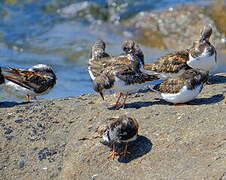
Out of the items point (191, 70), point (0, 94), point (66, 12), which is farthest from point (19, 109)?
point (66, 12)

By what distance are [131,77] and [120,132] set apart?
1.71m

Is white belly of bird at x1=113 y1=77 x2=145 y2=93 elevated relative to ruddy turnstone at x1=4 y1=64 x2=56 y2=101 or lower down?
elevated

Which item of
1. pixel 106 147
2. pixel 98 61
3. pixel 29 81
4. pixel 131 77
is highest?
pixel 131 77

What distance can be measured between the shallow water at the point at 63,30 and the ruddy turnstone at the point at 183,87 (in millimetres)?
6557

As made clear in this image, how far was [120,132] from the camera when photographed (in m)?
8.56

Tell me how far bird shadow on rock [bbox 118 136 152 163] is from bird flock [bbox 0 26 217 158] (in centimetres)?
9

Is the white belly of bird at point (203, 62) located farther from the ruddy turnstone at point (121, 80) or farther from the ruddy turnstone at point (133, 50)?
the ruddy turnstone at point (133, 50)

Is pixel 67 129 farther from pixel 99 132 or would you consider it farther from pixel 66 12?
pixel 66 12

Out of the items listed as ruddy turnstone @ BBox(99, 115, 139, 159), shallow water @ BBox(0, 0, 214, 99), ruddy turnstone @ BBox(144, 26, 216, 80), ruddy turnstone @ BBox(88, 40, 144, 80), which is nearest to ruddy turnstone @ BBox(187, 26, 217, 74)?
ruddy turnstone @ BBox(144, 26, 216, 80)

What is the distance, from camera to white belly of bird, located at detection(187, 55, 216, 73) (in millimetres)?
10820

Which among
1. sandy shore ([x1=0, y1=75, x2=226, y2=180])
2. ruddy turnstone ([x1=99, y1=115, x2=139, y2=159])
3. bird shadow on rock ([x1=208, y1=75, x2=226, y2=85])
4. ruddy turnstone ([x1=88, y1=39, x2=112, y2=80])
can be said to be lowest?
ruddy turnstone ([x1=88, y1=39, x2=112, y2=80])

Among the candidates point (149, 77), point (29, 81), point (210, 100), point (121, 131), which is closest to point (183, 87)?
point (210, 100)

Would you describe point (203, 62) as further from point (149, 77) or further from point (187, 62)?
point (149, 77)

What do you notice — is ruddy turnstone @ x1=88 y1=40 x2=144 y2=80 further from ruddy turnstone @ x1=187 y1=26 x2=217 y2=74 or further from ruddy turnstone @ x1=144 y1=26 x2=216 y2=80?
ruddy turnstone @ x1=187 y1=26 x2=217 y2=74
